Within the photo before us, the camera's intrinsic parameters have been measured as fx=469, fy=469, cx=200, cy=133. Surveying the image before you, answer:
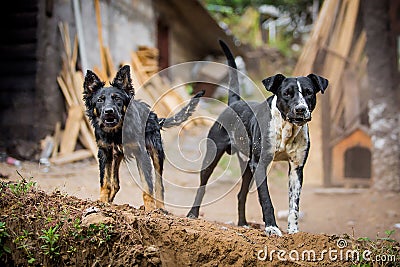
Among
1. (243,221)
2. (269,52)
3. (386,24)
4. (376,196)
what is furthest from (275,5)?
(243,221)

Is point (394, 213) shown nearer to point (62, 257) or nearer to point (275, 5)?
point (62, 257)

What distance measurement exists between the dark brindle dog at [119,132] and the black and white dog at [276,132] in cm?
84

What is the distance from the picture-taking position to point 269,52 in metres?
20.2

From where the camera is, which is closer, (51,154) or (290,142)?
(290,142)

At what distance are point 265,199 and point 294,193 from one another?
12.0 inches

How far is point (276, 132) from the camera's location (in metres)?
4.45

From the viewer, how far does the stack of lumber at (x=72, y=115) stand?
30.1 feet

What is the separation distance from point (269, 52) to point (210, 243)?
17.3 meters

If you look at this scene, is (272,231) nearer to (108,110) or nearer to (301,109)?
(301,109)

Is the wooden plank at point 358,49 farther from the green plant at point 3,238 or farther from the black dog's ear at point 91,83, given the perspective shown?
the green plant at point 3,238

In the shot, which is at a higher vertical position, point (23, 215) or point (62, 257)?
point (23, 215)

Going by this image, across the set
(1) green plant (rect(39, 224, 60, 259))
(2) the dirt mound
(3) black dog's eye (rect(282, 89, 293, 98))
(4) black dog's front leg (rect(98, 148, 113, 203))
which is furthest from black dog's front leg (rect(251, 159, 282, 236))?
(1) green plant (rect(39, 224, 60, 259))

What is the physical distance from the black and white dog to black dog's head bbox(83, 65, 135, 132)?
1.25m

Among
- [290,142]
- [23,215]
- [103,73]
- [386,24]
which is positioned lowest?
[23,215]
